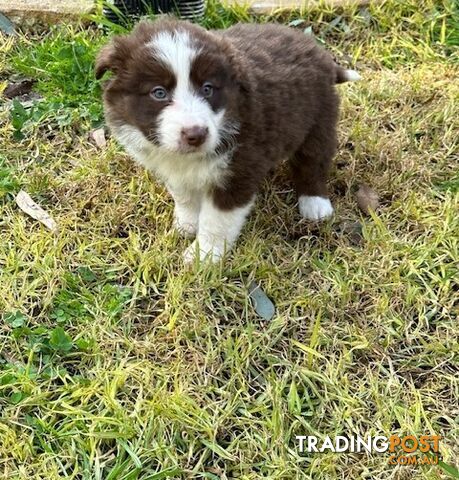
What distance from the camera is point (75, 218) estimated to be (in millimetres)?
3994

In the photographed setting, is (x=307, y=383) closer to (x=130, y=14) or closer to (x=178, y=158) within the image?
(x=178, y=158)

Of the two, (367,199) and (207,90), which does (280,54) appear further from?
(367,199)

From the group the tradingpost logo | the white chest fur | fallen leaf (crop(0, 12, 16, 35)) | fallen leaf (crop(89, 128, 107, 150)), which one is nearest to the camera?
the tradingpost logo

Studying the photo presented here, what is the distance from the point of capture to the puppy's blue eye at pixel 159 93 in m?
3.15

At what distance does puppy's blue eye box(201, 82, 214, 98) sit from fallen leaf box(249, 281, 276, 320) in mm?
1006

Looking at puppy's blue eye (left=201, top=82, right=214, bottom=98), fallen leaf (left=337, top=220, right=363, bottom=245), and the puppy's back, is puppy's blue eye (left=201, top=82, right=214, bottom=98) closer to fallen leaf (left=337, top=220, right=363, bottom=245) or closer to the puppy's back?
the puppy's back

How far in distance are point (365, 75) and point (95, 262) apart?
8.39ft

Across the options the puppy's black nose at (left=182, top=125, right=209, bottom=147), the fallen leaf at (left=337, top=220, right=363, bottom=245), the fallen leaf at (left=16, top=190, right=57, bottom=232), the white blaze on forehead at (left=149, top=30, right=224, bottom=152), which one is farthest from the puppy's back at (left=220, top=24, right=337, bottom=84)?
the fallen leaf at (left=16, top=190, right=57, bottom=232)

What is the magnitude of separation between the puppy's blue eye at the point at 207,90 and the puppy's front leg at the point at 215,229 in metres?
0.59

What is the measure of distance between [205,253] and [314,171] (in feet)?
2.68

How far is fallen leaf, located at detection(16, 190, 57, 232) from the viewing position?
3954mm

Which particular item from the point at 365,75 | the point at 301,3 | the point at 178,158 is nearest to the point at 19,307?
the point at 178,158

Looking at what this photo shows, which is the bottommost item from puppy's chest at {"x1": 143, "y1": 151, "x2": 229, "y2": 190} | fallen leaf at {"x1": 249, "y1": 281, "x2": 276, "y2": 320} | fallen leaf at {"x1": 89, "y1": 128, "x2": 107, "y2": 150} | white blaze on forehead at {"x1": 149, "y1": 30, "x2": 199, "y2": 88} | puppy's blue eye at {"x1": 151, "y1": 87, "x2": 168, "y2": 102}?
fallen leaf at {"x1": 249, "y1": 281, "x2": 276, "y2": 320}

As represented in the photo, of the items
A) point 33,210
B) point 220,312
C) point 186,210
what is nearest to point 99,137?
point 33,210
